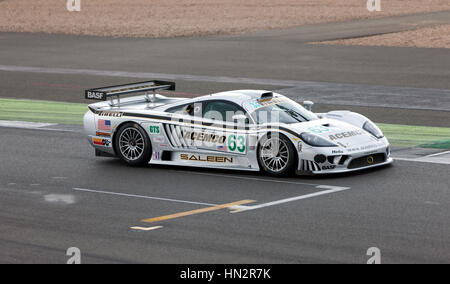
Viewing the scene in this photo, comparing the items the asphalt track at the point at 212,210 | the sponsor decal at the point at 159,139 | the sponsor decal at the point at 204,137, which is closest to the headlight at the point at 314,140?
the asphalt track at the point at 212,210

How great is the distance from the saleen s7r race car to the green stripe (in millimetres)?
2671

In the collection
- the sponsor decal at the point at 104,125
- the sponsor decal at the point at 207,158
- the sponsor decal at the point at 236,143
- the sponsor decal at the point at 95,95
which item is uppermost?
the sponsor decal at the point at 95,95

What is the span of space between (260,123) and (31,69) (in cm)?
1839

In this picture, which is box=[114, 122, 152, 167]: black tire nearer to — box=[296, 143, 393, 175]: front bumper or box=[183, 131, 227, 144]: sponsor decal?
box=[183, 131, 227, 144]: sponsor decal

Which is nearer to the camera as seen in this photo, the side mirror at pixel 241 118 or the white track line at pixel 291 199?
the white track line at pixel 291 199

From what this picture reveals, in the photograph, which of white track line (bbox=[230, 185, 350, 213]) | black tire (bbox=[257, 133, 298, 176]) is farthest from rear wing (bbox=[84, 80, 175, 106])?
white track line (bbox=[230, 185, 350, 213])

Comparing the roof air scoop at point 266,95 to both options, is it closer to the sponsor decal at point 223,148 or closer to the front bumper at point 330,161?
the sponsor decal at point 223,148

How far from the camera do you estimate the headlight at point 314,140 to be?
570 inches

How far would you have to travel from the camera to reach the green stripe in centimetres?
1811

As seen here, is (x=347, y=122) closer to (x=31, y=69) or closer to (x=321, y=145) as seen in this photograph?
(x=321, y=145)

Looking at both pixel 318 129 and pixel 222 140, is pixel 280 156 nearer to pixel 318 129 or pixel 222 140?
pixel 318 129

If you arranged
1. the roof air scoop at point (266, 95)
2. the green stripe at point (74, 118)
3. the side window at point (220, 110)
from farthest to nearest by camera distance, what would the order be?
1. the green stripe at point (74, 118)
2. the roof air scoop at point (266, 95)
3. the side window at point (220, 110)

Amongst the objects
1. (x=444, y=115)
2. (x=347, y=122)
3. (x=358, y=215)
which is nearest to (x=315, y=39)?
(x=444, y=115)
